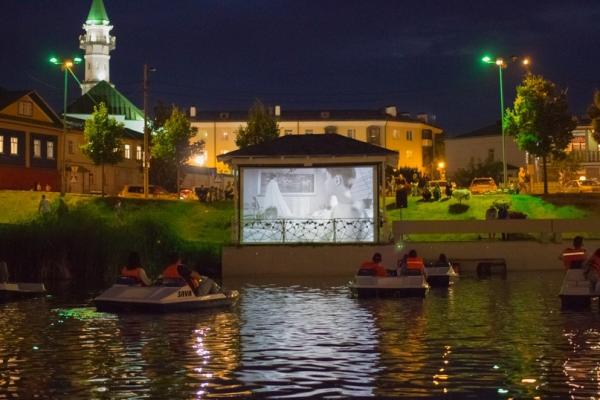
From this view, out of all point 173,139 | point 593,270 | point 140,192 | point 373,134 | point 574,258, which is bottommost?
point 593,270

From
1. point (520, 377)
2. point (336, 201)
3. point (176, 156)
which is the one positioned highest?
point (176, 156)

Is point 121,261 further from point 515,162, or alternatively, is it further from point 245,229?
point 515,162

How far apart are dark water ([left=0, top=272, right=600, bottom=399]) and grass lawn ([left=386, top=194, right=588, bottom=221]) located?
29487 mm

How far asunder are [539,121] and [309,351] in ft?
172

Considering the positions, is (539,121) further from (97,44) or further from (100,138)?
(97,44)

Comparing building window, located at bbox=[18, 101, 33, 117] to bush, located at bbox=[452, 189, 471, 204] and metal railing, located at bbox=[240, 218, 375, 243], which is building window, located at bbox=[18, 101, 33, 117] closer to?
bush, located at bbox=[452, 189, 471, 204]

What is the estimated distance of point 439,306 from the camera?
29812 mm

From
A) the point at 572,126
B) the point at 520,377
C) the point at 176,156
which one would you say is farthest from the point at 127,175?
the point at 520,377

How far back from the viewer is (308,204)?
48.2 metres

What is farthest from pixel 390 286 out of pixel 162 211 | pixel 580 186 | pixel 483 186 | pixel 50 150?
pixel 50 150

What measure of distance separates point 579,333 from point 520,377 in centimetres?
655

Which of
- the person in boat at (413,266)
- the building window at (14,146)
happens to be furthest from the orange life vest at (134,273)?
the building window at (14,146)

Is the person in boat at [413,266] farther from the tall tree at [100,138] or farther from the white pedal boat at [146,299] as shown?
the tall tree at [100,138]

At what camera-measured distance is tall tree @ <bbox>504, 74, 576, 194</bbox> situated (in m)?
69.1
